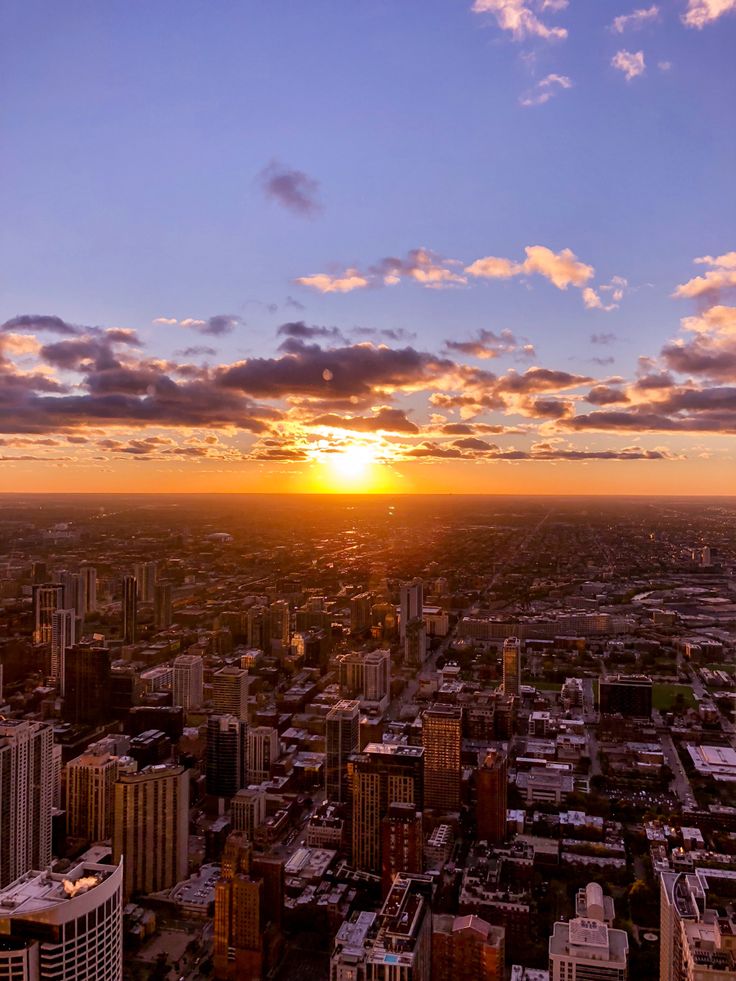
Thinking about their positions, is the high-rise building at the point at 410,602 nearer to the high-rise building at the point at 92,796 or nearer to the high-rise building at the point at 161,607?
the high-rise building at the point at 161,607

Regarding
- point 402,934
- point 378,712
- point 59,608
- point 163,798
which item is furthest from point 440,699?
point 402,934

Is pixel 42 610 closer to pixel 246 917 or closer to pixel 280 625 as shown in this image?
pixel 280 625

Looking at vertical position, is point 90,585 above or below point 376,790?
above

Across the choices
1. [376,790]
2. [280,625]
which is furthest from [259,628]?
[376,790]

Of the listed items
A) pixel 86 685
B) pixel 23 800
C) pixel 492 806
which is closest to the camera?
pixel 23 800

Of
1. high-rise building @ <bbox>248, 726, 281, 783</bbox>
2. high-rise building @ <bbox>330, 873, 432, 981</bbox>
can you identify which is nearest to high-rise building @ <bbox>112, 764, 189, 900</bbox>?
high-rise building @ <bbox>248, 726, 281, 783</bbox>

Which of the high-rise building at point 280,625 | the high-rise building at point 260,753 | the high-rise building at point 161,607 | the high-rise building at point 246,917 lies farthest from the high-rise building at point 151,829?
the high-rise building at point 161,607
